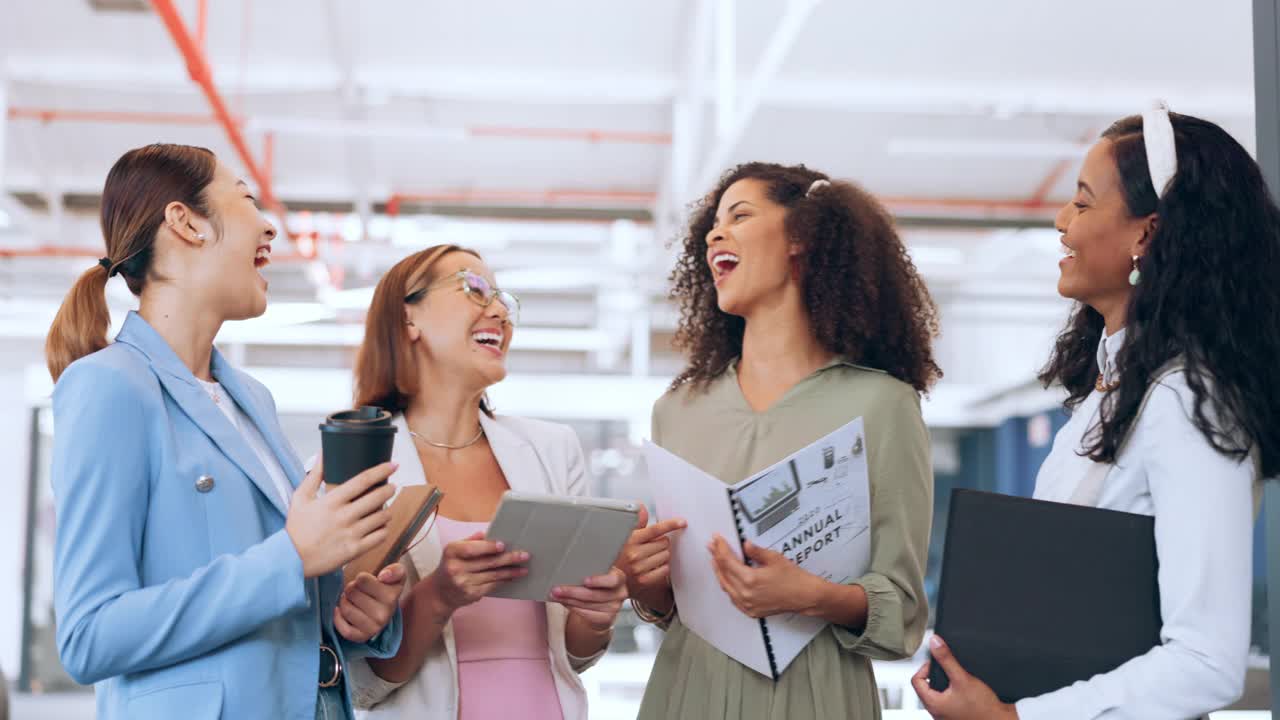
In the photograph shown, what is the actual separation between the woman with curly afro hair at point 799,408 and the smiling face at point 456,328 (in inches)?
16.2

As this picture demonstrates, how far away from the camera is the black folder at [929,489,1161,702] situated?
4.91ft

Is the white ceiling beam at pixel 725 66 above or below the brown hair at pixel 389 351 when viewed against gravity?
above

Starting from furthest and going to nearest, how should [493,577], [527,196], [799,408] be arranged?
[527,196] < [799,408] < [493,577]

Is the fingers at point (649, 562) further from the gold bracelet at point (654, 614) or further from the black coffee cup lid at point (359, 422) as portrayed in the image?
the black coffee cup lid at point (359, 422)

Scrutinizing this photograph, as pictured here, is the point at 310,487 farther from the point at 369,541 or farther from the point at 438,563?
the point at 438,563

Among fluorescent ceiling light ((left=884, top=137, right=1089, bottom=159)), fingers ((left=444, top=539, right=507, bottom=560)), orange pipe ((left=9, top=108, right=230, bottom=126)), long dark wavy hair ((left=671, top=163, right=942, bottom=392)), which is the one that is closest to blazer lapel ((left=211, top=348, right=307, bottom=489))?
fingers ((left=444, top=539, right=507, bottom=560))

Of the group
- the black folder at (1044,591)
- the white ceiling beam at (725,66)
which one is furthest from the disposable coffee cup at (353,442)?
the white ceiling beam at (725,66)

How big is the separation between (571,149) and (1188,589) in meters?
8.80

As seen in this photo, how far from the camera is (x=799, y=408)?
2.16 m

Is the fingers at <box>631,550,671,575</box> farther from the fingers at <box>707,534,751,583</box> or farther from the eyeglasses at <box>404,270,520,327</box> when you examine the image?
the eyeglasses at <box>404,270,520,327</box>

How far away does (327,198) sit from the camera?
1105 centimetres

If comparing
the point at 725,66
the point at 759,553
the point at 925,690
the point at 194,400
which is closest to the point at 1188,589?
the point at 925,690

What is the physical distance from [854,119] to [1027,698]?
8.22 m

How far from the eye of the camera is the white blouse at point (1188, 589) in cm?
141
